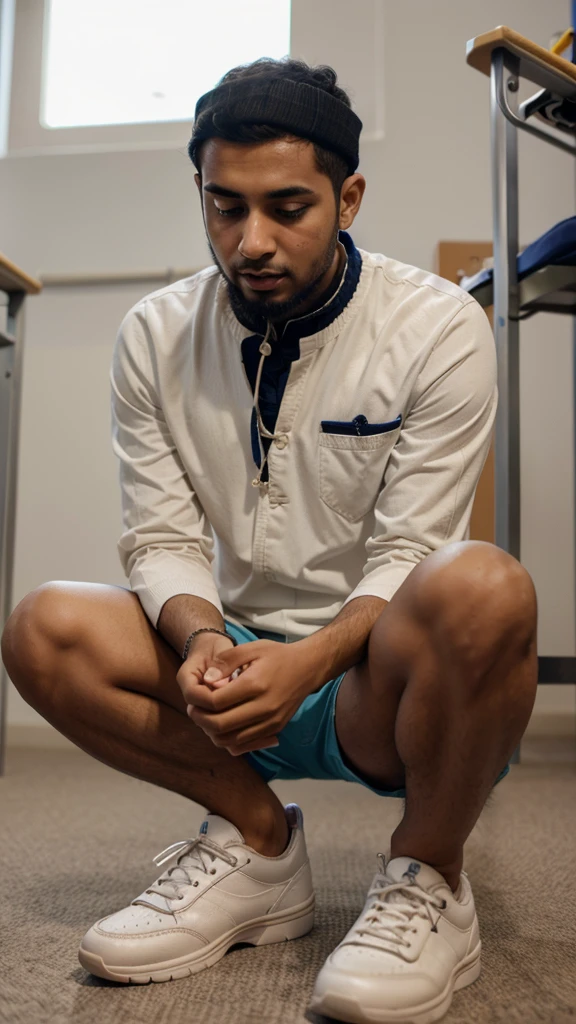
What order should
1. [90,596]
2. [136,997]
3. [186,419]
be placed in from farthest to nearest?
[186,419]
[90,596]
[136,997]

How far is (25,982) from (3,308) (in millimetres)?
2070

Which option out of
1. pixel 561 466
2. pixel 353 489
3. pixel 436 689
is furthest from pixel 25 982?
pixel 561 466

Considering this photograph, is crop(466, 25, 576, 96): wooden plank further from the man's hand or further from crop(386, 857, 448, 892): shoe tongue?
crop(386, 857, 448, 892): shoe tongue

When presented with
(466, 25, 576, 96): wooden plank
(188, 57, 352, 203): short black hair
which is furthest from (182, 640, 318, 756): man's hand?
(466, 25, 576, 96): wooden plank

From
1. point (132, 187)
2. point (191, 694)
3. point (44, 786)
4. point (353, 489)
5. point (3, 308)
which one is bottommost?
point (44, 786)

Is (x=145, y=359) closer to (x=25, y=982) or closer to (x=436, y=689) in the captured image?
(x=436, y=689)

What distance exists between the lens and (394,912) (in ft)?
2.55

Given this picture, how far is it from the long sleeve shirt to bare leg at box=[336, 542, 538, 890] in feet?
0.44

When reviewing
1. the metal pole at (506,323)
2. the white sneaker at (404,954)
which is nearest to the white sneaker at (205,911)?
the white sneaker at (404,954)

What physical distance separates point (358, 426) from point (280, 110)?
356 mm

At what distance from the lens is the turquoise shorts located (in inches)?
38.4

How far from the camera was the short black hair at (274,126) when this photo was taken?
1017mm

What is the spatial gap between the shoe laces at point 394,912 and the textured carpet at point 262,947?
0.07 m

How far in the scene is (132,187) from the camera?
250 cm
